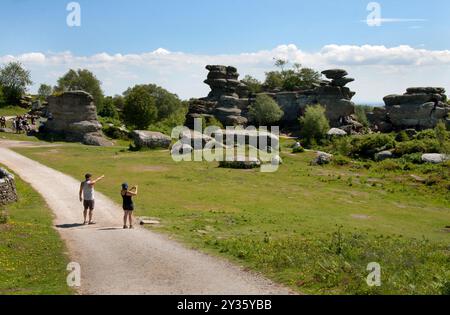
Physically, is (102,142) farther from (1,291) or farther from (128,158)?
(1,291)

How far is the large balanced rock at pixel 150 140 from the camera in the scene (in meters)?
60.8

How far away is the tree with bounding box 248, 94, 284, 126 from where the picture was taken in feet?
Answer: 298

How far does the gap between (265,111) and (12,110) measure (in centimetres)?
5111

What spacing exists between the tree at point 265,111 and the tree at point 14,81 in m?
51.0

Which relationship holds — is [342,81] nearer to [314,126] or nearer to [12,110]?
[314,126]

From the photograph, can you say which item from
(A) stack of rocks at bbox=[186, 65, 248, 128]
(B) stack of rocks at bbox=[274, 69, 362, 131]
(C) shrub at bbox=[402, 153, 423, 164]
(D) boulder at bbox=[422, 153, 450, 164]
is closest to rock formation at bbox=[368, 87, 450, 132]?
(B) stack of rocks at bbox=[274, 69, 362, 131]

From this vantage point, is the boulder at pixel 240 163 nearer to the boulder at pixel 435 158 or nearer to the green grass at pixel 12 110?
the boulder at pixel 435 158

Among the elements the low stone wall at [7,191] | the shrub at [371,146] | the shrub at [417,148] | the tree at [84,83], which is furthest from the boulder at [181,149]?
the tree at [84,83]

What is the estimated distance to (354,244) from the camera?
67.9ft

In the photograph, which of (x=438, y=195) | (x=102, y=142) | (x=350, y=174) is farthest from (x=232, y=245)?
(x=102, y=142)

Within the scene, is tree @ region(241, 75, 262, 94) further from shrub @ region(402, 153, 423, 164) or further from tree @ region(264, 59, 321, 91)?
shrub @ region(402, 153, 423, 164)

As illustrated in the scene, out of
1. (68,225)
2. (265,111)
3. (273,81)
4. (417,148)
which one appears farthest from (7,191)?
(273,81)

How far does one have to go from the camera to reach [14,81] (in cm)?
10288
